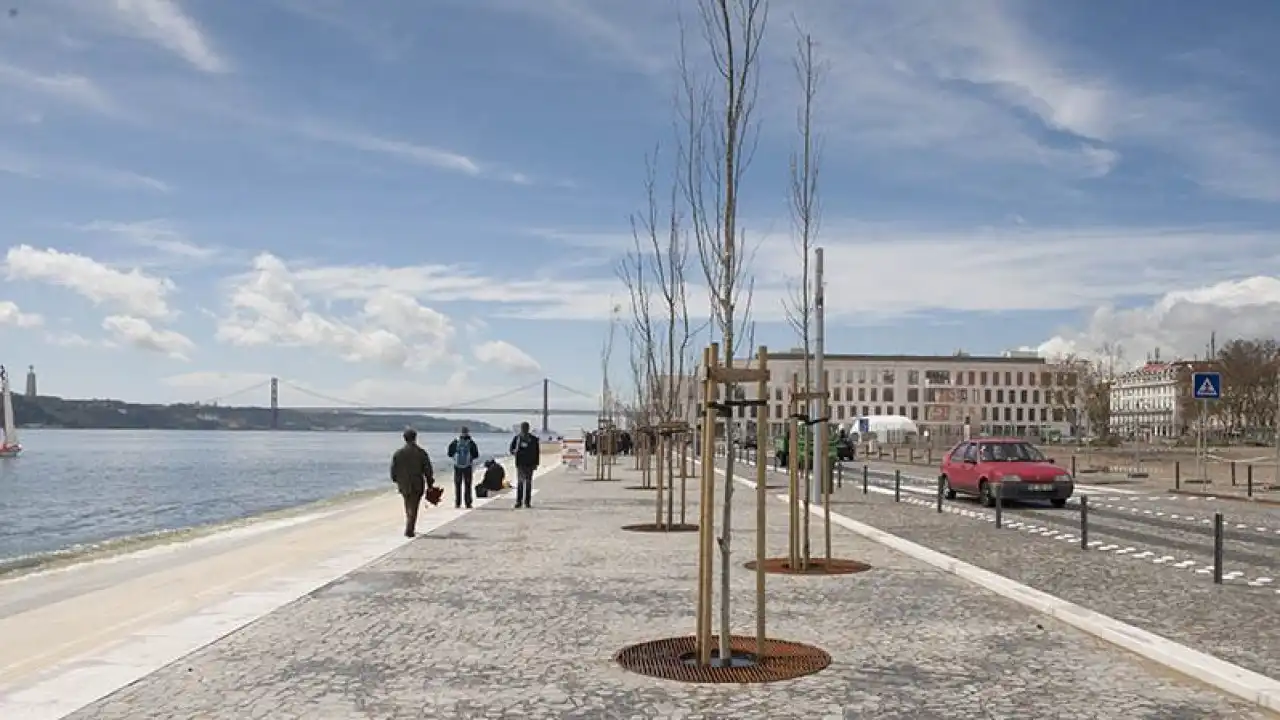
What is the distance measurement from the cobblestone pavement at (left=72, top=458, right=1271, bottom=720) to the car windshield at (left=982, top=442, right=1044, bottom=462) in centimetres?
1396

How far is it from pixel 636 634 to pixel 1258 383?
95095mm

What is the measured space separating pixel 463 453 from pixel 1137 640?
54.6 ft

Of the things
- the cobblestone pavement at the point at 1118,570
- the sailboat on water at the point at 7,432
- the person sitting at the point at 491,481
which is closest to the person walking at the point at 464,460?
the person sitting at the point at 491,481

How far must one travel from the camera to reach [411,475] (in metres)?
17.9

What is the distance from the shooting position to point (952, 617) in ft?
33.9

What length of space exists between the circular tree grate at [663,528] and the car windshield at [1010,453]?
10.1 meters

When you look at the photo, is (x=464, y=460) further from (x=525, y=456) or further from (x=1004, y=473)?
(x=1004, y=473)

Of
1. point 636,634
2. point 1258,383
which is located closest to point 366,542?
point 636,634

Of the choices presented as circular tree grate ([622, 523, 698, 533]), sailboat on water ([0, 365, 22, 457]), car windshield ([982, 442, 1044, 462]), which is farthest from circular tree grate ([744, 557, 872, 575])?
sailboat on water ([0, 365, 22, 457])

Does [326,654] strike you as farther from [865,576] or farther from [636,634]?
[865,576]

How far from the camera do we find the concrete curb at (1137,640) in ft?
24.7

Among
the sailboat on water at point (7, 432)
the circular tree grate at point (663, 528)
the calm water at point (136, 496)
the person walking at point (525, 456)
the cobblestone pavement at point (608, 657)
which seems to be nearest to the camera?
the cobblestone pavement at point (608, 657)

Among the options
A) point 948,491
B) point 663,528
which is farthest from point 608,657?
point 948,491

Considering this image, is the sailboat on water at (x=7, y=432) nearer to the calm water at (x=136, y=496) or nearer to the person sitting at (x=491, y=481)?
the calm water at (x=136, y=496)
